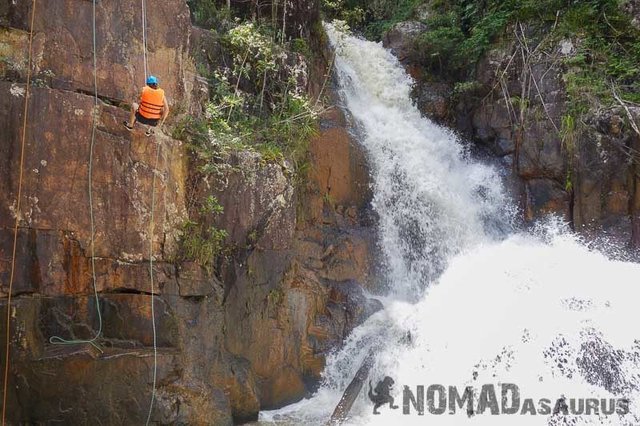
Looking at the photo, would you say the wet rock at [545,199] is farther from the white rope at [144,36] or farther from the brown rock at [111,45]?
the white rope at [144,36]

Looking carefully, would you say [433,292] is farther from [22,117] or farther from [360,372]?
[22,117]

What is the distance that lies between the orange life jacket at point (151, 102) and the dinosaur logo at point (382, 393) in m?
5.09

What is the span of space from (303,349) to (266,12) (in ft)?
23.9

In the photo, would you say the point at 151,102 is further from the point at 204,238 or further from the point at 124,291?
the point at 124,291

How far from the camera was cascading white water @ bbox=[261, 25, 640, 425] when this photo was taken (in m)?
7.59

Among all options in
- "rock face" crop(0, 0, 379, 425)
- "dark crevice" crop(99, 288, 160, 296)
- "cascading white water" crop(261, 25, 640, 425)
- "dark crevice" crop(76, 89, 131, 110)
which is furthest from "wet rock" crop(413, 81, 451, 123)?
"dark crevice" crop(99, 288, 160, 296)

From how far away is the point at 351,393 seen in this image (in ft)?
27.2

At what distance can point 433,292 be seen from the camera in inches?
403

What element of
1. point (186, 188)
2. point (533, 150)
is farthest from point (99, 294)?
point (533, 150)

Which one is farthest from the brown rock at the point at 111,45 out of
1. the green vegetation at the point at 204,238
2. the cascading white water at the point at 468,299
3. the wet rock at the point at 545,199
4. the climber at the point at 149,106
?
the wet rock at the point at 545,199

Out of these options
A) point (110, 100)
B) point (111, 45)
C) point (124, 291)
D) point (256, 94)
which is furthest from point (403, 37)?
point (124, 291)

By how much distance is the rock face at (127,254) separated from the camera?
646 cm

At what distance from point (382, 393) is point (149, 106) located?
529 centimetres

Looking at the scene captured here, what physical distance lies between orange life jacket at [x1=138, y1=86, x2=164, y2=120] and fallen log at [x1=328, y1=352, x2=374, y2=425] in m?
4.83
